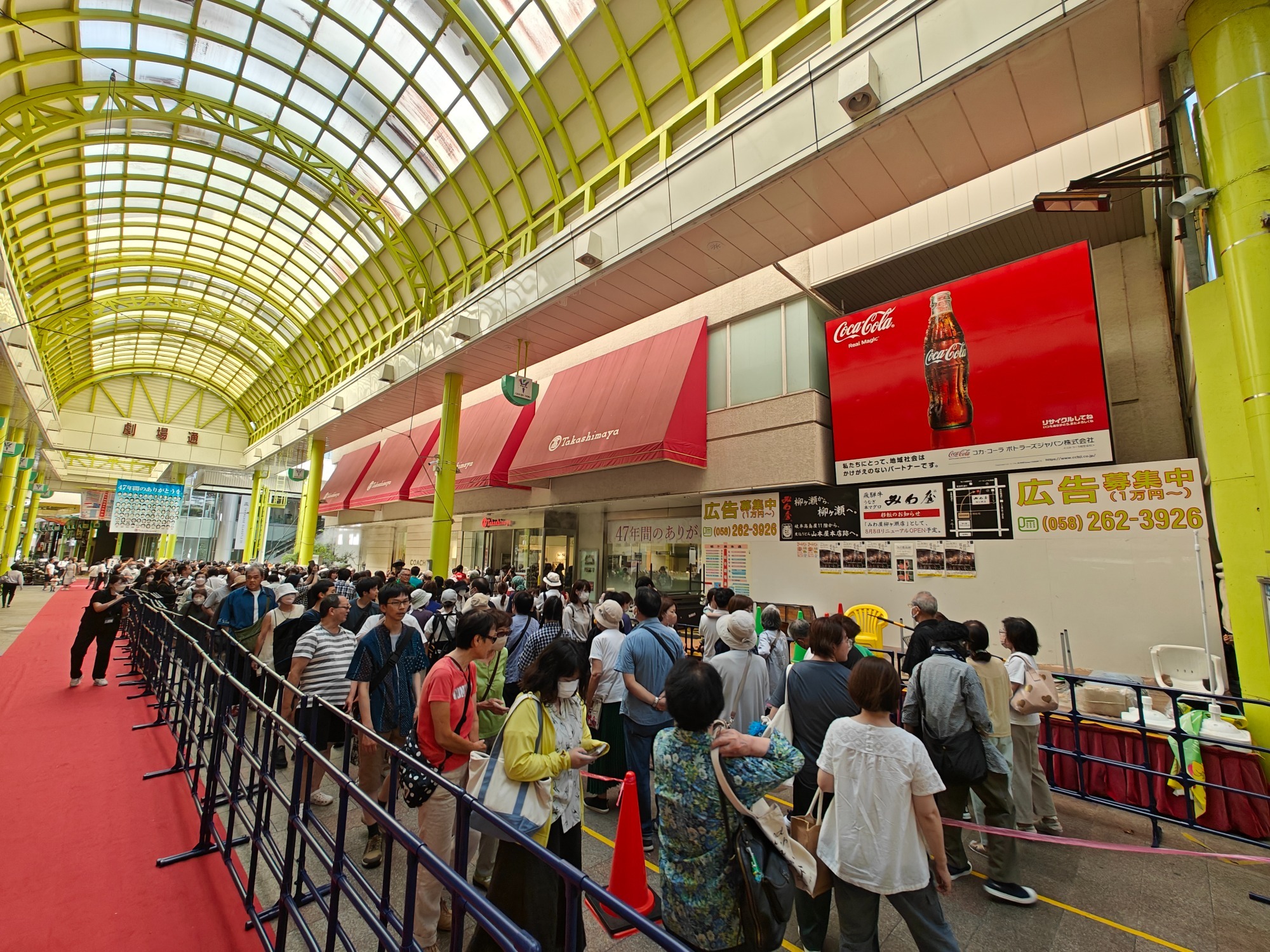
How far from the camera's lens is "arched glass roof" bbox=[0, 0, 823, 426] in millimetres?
8352

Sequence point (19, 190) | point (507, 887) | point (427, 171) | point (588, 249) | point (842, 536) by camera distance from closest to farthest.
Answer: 1. point (507, 887)
2. point (588, 249)
3. point (842, 536)
4. point (427, 171)
5. point (19, 190)

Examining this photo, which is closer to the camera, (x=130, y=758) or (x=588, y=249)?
(x=130, y=758)

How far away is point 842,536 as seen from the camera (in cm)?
952

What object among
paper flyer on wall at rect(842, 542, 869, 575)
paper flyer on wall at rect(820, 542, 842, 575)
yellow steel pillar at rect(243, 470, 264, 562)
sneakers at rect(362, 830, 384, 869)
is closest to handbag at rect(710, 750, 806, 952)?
sneakers at rect(362, 830, 384, 869)

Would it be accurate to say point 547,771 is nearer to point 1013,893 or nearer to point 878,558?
point 1013,893

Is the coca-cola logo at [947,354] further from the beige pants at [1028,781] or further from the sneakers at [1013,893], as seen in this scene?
the sneakers at [1013,893]

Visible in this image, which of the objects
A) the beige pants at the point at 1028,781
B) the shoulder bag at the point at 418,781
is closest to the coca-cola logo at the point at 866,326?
the beige pants at the point at 1028,781

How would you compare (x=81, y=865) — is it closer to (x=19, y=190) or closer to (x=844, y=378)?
(x=844, y=378)

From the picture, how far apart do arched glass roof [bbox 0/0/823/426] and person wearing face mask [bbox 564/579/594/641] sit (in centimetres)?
650

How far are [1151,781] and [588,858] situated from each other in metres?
4.07

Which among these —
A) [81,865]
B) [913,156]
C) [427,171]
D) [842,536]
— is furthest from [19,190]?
[842,536]

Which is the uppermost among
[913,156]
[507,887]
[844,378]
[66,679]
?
[913,156]

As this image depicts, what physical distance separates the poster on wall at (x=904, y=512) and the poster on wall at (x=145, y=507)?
1244 inches

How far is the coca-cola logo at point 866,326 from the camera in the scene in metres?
9.30
